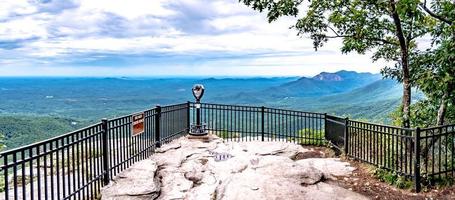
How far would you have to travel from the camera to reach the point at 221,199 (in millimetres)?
6852

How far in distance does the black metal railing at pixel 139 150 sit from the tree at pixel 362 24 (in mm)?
1038

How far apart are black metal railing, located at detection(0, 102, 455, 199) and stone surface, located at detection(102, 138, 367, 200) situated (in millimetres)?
432

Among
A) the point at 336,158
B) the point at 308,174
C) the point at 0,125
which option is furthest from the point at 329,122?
the point at 0,125

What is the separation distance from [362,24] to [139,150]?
597 cm

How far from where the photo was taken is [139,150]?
31.8 feet

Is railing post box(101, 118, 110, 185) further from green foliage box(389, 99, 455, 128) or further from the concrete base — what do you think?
green foliage box(389, 99, 455, 128)

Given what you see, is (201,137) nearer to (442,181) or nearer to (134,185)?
(134,185)

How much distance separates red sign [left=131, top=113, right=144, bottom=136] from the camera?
9.17 meters

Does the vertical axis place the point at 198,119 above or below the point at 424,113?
below

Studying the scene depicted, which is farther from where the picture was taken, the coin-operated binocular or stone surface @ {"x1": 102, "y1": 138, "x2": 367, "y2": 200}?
the coin-operated binocular

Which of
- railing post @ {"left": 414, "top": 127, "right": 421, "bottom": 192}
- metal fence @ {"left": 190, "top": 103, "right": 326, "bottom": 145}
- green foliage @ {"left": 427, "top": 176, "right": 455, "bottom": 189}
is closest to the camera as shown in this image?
railing post @ {"left": 414, "top": 127, "right": 421, "bottom": 192}

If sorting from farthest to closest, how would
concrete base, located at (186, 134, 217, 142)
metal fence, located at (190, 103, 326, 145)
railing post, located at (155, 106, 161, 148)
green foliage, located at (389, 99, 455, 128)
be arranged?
metal fence, located at (190, 103, 326, 145) < concrete base, located at (186, 134, 217, 142) < railing post, located at (155, 106, 161, 148) < green foliage, located at (389, 99, 455, 128)

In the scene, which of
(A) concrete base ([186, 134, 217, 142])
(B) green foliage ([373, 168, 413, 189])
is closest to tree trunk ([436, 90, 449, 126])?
(B) green foliage ([373, 168, 413, 189])

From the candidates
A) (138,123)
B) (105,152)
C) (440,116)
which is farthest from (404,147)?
(105,152)
